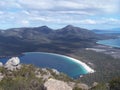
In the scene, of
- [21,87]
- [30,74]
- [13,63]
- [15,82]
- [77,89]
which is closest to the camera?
[77,89]

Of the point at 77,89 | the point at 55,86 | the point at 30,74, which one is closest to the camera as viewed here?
the point at 55,86

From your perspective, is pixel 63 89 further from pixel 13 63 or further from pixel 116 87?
pixel 13 63

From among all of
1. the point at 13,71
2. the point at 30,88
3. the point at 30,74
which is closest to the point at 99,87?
the point at 30,88

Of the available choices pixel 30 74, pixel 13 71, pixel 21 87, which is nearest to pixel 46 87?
pixel 21 87

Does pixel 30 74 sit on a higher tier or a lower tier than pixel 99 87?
lower

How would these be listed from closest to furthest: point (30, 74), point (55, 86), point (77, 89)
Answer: point (55, 86) → point (77, 89) → point (30, 74)

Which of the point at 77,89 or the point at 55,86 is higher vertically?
the point at 55,86

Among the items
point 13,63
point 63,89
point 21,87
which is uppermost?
point 63,89

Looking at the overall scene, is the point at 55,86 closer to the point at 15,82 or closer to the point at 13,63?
the point at 15,82

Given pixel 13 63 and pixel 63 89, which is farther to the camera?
pixel 13 63
